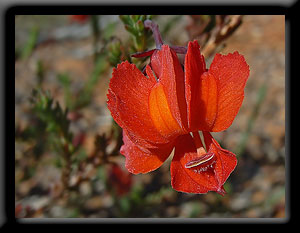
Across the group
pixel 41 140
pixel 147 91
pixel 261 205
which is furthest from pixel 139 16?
pixel 261 205

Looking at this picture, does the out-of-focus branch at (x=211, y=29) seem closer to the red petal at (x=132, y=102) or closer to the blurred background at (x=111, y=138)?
the blurred background at (x=111, y=138)

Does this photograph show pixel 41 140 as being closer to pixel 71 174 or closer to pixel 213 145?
pixel 71 174

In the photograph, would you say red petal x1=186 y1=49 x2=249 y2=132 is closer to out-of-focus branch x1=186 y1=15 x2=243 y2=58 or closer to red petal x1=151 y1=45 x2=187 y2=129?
red petal x1=151 y1=45 x2=187 y2=129

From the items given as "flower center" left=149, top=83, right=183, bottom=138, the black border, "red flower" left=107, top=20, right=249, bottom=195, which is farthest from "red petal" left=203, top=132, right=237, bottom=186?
the black border

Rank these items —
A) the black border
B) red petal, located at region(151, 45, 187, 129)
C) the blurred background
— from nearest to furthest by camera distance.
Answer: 1. red petal, located at region(151, 45, 187, 129)
2. the black border
3. the blurred background

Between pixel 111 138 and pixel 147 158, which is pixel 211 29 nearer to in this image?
pixel 111 138
